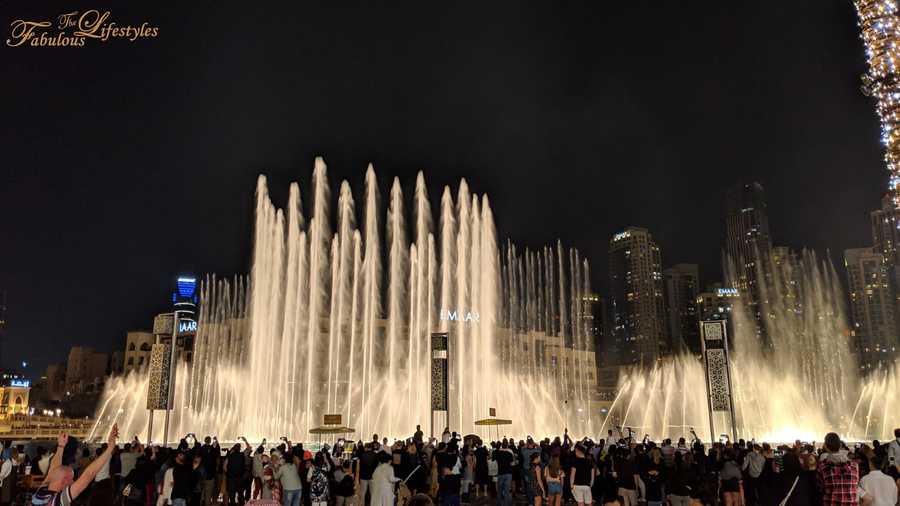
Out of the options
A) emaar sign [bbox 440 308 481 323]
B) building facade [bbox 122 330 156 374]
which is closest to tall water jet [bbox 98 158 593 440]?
emaar sign [bbox 440 308 481 323]

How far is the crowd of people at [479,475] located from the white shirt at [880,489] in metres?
0.01

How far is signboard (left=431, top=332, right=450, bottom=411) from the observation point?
93.0ft

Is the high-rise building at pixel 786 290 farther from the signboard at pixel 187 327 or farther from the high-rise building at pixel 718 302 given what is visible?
the signboard at pixel 187 327

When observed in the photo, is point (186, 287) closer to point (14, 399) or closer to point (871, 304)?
point (14, 399)

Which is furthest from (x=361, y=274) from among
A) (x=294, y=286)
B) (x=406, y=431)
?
(x=406, y=431)

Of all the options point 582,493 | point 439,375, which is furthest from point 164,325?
point 582,493

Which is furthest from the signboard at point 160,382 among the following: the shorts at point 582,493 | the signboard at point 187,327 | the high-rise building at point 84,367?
the high-rise building at point 84,367

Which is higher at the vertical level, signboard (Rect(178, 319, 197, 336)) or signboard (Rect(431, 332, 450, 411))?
signboard (Rect(178, 319, 197, 336))

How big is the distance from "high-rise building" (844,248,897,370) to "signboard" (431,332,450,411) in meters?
131

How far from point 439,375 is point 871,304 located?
14825 cm

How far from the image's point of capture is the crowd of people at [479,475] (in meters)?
11.6

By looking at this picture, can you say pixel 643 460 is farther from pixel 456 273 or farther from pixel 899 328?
pixel 899 328

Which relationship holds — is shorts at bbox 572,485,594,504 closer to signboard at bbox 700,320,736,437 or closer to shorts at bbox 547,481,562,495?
shorts at bbox 547,481,562,495

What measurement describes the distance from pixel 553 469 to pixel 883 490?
7502 millimetres
